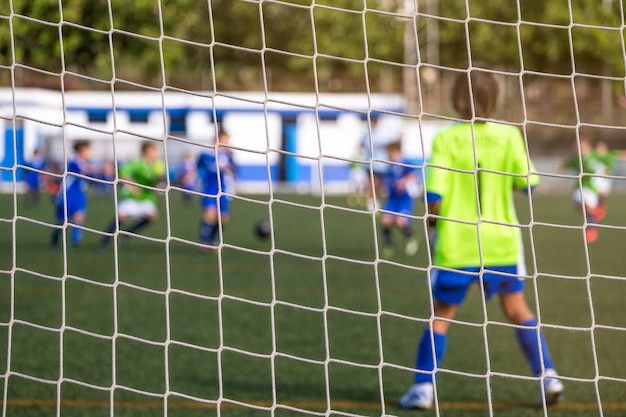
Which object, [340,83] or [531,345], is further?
[340,83]

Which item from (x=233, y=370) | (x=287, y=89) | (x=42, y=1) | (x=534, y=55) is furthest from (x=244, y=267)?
(x=534, y=55)

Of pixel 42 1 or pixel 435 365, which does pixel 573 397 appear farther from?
pixel 42 1

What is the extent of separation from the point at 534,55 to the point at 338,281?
125 ft

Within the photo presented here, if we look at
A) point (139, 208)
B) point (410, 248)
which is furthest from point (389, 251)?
point (139, 208)

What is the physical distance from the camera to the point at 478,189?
4.30 meters

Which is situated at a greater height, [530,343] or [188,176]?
[188,176]

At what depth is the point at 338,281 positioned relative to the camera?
8828mm

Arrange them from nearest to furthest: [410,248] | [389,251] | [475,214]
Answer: [475,214] → [389,251] → [410,248]

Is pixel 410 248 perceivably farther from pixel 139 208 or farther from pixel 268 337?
pixel 268 337

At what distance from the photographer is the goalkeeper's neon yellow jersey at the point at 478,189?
13.9 ft

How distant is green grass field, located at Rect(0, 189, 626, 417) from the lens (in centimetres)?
412

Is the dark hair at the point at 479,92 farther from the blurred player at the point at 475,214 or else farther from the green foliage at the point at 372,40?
the green foliage at the point at 372,40

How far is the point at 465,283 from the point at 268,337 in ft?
6.49

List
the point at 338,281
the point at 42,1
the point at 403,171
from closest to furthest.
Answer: the point at 42,1 → the point at 338,281 → the point at 403,171
